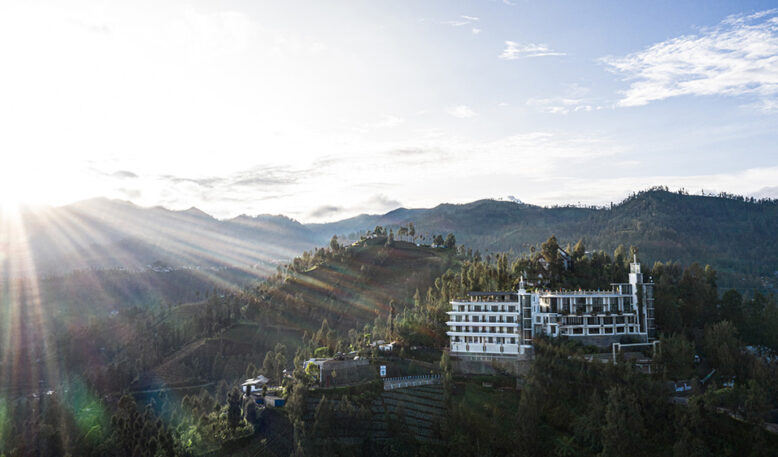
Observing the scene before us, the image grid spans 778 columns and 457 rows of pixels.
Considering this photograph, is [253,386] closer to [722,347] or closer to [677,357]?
[677,357]

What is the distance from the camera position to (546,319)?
187 ft

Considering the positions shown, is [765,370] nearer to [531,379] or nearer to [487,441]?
[531,379]

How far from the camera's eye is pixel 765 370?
51031 mm

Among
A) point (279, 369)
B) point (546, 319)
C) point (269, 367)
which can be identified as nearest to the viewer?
point (546, 319)

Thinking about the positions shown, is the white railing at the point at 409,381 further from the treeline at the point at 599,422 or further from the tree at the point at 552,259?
the tree at the point at 552,259

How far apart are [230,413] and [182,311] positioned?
330ft

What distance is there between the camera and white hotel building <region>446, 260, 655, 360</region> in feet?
184

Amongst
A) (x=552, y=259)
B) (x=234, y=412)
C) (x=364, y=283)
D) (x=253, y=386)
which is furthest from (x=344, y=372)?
(x=364, y=283)

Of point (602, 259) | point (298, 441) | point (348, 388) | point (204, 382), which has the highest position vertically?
point (602, 259)

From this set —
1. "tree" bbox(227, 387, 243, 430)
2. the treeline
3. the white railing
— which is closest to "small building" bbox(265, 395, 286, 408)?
"tree" bbox(227, 387, 243, 430)

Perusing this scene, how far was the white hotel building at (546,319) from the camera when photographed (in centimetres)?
5594

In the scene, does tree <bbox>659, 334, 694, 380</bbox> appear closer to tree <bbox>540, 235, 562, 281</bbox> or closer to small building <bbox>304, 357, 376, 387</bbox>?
tree <bbox>540, 235, 562, 281</bbox>

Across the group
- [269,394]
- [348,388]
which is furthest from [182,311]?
[348,388]

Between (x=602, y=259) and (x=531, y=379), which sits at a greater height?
(x=602, y=259)
